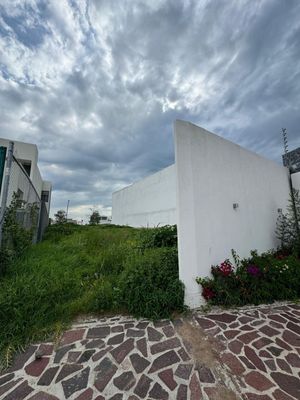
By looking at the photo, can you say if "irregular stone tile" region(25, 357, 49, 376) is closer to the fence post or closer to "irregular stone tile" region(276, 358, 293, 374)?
the fence post

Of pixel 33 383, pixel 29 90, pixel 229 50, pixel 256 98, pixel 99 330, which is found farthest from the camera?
pixel 29 90

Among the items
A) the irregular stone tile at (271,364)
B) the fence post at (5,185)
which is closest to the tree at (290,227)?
the irregular stone tile at (271,364)

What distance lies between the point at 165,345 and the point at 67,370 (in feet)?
3.32

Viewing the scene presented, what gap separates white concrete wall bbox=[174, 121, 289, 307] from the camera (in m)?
2.89

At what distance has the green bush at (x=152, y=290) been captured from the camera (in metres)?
2.55

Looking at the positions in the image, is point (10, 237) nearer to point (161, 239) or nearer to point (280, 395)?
point (161, 239)

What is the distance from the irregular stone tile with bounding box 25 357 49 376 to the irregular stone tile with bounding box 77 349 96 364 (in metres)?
0.32

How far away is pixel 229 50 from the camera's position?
3.97 metres

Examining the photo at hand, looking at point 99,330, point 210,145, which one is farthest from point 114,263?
point 210,145

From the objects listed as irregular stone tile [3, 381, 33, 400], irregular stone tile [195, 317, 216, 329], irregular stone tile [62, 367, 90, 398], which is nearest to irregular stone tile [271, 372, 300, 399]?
irregular stone tile [195, 317, 216, 329]

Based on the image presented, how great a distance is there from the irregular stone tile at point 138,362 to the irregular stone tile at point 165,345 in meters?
0.15

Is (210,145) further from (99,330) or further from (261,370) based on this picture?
(99,330)

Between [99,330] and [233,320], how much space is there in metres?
1.85


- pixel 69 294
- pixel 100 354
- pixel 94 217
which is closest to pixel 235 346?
pixel 100 354
